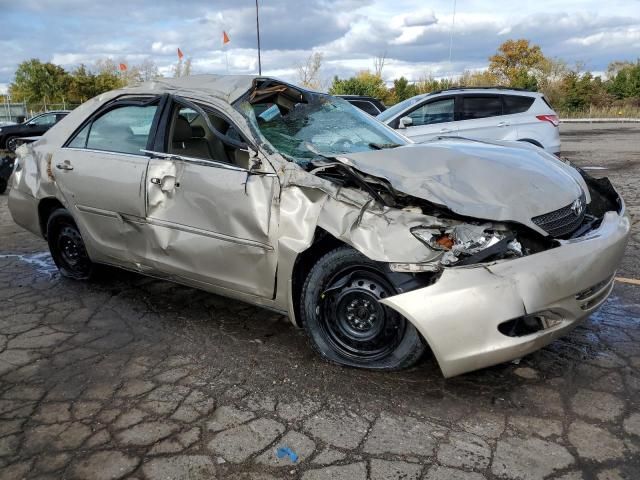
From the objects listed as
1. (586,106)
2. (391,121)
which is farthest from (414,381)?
(586,106)

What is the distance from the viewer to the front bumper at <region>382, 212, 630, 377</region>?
2598mm

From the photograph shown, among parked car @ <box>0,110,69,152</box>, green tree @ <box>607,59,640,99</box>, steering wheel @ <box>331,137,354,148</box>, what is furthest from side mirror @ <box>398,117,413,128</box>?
green tree @ <box>607,59,640,99</box>

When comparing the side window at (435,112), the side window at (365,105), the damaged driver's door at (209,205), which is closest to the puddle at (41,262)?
the damaged driver's door at (209,205)

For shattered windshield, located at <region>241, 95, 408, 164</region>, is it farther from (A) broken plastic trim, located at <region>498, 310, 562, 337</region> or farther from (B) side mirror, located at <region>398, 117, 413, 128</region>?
(B) side mirror, located at <region>398, 117, 413, 128</region>

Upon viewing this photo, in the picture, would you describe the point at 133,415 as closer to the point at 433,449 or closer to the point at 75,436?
the point at 75,436

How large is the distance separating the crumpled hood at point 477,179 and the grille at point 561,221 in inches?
1.2

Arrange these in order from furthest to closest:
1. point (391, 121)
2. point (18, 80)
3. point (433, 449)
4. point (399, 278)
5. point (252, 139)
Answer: point (18, 80)
point (391, 121)
point (252, 139)
point (399, 278)
point (433, 449)

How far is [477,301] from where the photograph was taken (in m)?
2.59

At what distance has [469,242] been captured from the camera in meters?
2.75

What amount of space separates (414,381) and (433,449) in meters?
0.61

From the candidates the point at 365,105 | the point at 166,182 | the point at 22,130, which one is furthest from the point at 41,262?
the point at 22,130

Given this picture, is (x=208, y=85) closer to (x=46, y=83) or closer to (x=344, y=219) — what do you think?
(x=344, y=219)

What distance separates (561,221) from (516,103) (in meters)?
6.97

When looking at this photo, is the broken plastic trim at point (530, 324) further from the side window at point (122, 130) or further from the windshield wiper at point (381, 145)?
the side window at point (122, 130)
